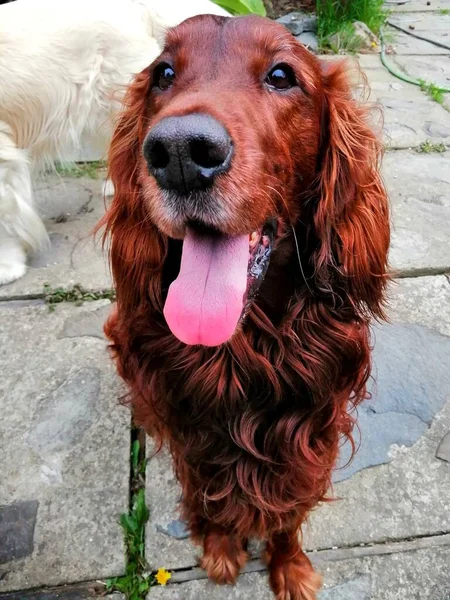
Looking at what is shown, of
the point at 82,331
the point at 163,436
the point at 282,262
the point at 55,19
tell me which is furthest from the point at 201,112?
the point at 55,19

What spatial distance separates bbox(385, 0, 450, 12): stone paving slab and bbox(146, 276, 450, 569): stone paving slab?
798cm

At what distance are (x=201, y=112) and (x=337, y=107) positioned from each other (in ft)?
2.10

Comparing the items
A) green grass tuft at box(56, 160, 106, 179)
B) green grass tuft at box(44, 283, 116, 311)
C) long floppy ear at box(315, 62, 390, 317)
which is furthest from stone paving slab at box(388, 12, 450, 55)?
long floppy ear at box(315, 62, 390, 317)

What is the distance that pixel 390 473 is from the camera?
6.86 ft

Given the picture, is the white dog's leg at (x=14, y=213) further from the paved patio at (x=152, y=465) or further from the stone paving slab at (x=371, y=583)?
the stone paving slab at (x=371, y=583)

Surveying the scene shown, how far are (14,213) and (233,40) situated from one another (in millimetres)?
2067

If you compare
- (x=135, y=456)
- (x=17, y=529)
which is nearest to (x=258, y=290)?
(x=135, y=456)

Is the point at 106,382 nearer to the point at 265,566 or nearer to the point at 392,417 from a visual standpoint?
the point at 265,566

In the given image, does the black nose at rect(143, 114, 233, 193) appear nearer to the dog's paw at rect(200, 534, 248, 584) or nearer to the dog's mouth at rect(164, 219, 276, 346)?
the dog's mouth at rect(164, 219, 276, 346)

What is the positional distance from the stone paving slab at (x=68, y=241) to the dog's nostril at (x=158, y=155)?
1856 millimetres

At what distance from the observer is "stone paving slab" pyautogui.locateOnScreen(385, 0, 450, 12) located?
8.65m

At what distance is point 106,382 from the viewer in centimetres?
246

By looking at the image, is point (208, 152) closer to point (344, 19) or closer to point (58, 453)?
point (58, 453)

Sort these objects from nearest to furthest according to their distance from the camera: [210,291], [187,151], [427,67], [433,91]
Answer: [187,151] → [210,291] → [433,91] → [427,67]
